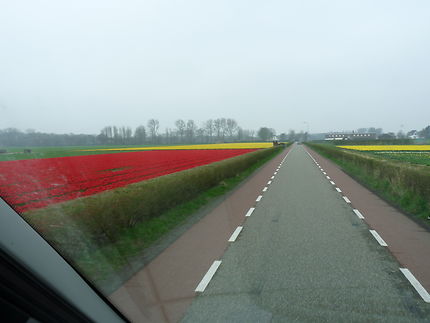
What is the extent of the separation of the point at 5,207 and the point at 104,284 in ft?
8.58

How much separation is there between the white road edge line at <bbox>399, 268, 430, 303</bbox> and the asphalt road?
7 cm

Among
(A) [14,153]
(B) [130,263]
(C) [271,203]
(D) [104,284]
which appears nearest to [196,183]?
(C) [271,203]

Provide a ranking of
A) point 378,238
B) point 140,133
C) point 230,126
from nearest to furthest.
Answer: point 378,238
point 140,133
point 230,126

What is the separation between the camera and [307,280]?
419 centimetres

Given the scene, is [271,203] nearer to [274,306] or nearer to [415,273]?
[415,273]

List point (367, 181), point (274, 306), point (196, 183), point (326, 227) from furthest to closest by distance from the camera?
point (367, 181) < point (196, 183) < point (326, 227) < point (274, 306)

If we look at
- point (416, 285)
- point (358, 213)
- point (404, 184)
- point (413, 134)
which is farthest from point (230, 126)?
point (416, 285)

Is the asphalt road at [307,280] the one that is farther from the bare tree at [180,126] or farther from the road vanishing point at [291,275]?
the bare tree at [180,126]

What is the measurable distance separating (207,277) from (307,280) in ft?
4.55

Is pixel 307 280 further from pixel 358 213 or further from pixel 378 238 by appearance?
pixel 358 213

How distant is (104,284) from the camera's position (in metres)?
4.04

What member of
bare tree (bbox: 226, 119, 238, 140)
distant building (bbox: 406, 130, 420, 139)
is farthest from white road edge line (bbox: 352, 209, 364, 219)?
distant building (bbox: 406, 130, 420, 139)

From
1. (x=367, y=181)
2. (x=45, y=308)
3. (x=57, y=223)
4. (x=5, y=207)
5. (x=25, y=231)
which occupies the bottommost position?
(x=367, y=181)

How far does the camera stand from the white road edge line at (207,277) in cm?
405
